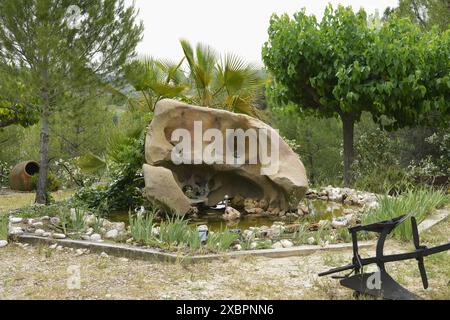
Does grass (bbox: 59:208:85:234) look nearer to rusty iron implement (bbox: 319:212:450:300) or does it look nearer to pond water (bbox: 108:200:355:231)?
pond water (bbox: 108:200:355:231)

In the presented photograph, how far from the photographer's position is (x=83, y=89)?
816 cm

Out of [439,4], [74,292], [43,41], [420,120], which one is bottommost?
[74,292]

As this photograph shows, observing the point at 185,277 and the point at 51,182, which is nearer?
the point at 185,277

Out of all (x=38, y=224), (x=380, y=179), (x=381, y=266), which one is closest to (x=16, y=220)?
(x=38, y=224)

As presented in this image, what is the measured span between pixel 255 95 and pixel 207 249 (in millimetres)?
7210

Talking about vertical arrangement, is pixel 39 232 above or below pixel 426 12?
below

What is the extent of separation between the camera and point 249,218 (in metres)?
7.60

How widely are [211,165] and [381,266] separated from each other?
426 cm

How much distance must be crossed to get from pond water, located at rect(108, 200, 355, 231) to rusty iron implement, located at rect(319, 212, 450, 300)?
9.94 feet

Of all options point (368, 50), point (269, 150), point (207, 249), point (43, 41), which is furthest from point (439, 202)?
point (43, 41)

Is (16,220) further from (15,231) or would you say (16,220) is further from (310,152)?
(310,152)

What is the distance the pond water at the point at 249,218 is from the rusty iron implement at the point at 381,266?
3.03 metres

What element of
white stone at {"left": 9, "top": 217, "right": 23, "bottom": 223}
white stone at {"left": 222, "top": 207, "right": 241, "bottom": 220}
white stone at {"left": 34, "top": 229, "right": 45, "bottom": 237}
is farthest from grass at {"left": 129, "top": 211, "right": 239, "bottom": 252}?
white stone at {"left": 222, "top": 207, "right": 241, "bottom": 220}
